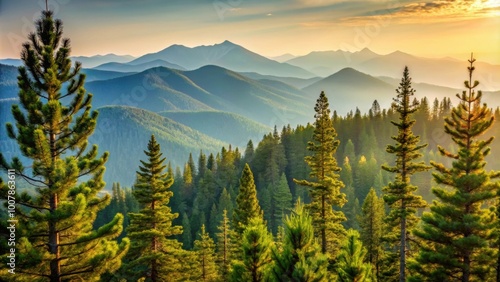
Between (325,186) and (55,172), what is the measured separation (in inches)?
754

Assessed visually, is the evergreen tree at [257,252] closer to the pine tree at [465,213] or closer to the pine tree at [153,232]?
the pine tree at [465,213]

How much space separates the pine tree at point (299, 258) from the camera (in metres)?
14.6

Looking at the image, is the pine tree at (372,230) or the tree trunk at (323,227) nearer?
the tree trunk at (323,227)

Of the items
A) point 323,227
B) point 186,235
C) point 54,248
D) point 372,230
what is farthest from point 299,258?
point 186,235

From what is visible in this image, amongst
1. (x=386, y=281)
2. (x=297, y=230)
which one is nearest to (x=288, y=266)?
(x=297, y=230)

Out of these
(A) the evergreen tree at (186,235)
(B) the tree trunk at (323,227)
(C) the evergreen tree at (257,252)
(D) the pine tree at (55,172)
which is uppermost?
(D) the pine tree at (55,172)

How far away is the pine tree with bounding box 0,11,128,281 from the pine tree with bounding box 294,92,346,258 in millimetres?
16252

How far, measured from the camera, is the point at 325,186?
2806 centimetres

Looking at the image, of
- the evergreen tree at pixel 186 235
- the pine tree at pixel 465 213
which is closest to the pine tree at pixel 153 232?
the pine tree at pixel 465 213

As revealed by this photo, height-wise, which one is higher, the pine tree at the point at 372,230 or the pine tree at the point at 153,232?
the pine tree at the point at 153,232

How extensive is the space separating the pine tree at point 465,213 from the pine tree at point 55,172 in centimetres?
1637

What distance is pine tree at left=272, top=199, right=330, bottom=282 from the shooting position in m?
14.6

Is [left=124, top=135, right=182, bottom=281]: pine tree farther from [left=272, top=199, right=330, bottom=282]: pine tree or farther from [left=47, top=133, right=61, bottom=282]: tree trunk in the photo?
[left=272, top=199, right=330, bottom=282]: pine tree

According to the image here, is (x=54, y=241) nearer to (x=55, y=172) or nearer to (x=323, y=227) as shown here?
(x=55, y=172)
